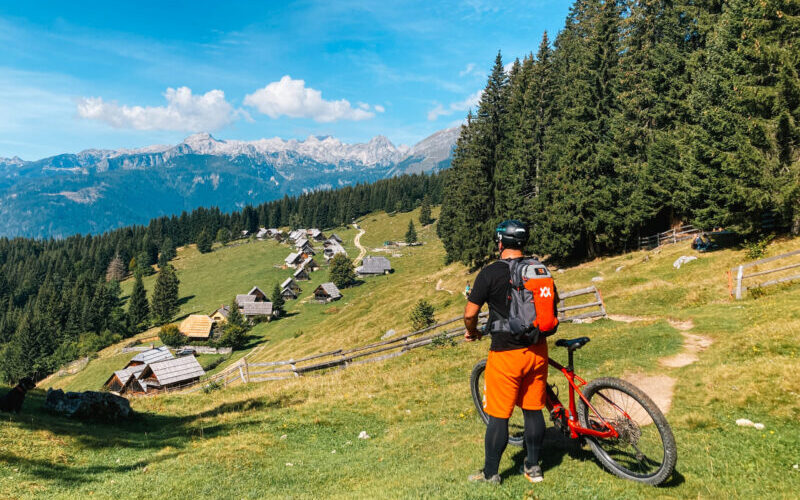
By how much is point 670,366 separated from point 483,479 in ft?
26.3

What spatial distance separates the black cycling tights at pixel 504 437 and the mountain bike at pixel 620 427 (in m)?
0.71

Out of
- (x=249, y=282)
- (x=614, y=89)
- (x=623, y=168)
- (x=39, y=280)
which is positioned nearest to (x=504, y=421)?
(x=623, y=168)

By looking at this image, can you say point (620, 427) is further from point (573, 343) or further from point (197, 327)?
point (197, 327)

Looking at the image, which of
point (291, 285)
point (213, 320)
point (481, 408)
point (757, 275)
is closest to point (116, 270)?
point (291, 285)

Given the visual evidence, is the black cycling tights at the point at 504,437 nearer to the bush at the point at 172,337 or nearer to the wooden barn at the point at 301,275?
the bush at the point at 172,337

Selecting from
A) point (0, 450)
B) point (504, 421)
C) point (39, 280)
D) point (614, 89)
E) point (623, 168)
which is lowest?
point (39, 280)

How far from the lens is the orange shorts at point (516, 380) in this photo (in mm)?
5082

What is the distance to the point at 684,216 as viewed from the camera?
31797 mm

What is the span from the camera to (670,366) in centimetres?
1055

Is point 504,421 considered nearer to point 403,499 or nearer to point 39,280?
point 403,499

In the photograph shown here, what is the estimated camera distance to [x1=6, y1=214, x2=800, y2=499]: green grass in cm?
541

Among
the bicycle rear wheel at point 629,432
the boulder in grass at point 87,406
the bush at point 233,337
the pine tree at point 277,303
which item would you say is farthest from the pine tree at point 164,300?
the bicycle rear wheel at point 629,432

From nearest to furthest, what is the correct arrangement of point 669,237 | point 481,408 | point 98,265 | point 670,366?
point 481,408, point 670,366, point 669,237, point 98,265

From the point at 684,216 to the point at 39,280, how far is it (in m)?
179
